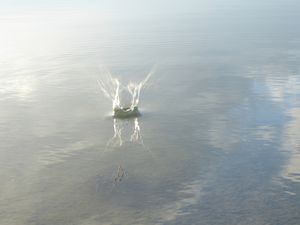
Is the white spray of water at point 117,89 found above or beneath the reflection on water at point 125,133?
above

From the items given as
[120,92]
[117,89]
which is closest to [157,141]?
[117,89]

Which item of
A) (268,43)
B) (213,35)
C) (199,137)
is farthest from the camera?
(213,35)

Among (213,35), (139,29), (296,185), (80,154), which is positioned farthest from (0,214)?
(139,29)

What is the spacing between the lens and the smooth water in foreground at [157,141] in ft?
119

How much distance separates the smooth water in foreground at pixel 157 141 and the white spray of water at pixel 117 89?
1.23 meters

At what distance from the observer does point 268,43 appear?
118 m

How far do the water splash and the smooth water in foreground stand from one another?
1121mm

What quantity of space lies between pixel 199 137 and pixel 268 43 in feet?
239

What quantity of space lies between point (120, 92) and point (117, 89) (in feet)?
8.92

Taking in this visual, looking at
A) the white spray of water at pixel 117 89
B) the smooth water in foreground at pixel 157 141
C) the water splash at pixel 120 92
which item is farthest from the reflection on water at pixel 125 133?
the white spray of water at pixel 117 89

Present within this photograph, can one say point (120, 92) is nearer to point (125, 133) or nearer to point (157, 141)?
point (125, 133)

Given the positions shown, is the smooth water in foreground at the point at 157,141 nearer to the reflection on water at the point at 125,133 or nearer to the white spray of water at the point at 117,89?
→ the reflection on water at the point at 125,133

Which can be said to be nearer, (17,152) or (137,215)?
(137,215)

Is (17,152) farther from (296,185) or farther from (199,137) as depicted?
(296,185)
